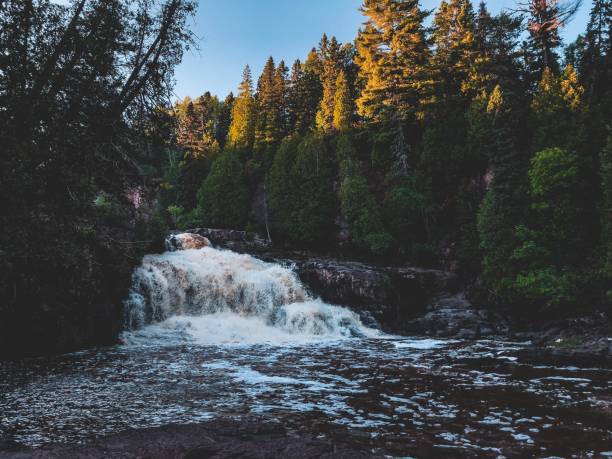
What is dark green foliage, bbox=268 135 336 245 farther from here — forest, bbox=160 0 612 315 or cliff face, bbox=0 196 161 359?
cliff face, bbox=0 196 161 359

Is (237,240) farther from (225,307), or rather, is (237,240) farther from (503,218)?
(503,218)

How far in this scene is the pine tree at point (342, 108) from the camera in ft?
150

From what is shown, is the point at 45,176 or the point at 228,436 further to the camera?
the point at 45,176

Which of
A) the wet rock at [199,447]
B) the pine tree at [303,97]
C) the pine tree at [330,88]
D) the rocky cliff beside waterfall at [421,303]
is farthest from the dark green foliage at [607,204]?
the pine tree at [303,97]

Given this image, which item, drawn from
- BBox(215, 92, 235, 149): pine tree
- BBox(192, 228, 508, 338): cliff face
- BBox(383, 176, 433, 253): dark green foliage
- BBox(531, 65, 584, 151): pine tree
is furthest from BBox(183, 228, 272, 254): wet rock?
BBox(215, 92, 235, 149): pine tree

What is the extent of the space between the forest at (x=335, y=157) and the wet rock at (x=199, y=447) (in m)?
4.80

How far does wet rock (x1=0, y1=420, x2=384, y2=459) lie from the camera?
5219 mm

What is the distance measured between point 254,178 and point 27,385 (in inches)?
1716

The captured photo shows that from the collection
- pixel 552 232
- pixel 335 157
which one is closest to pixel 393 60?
pixel 335 157

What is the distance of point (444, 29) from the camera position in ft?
150

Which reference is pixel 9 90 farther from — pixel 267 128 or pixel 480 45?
pixel 267 128

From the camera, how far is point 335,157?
44938 millimetres

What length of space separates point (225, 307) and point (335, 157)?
26.1 metres

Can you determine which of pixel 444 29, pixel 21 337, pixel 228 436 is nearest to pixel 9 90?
pixel 228 436
